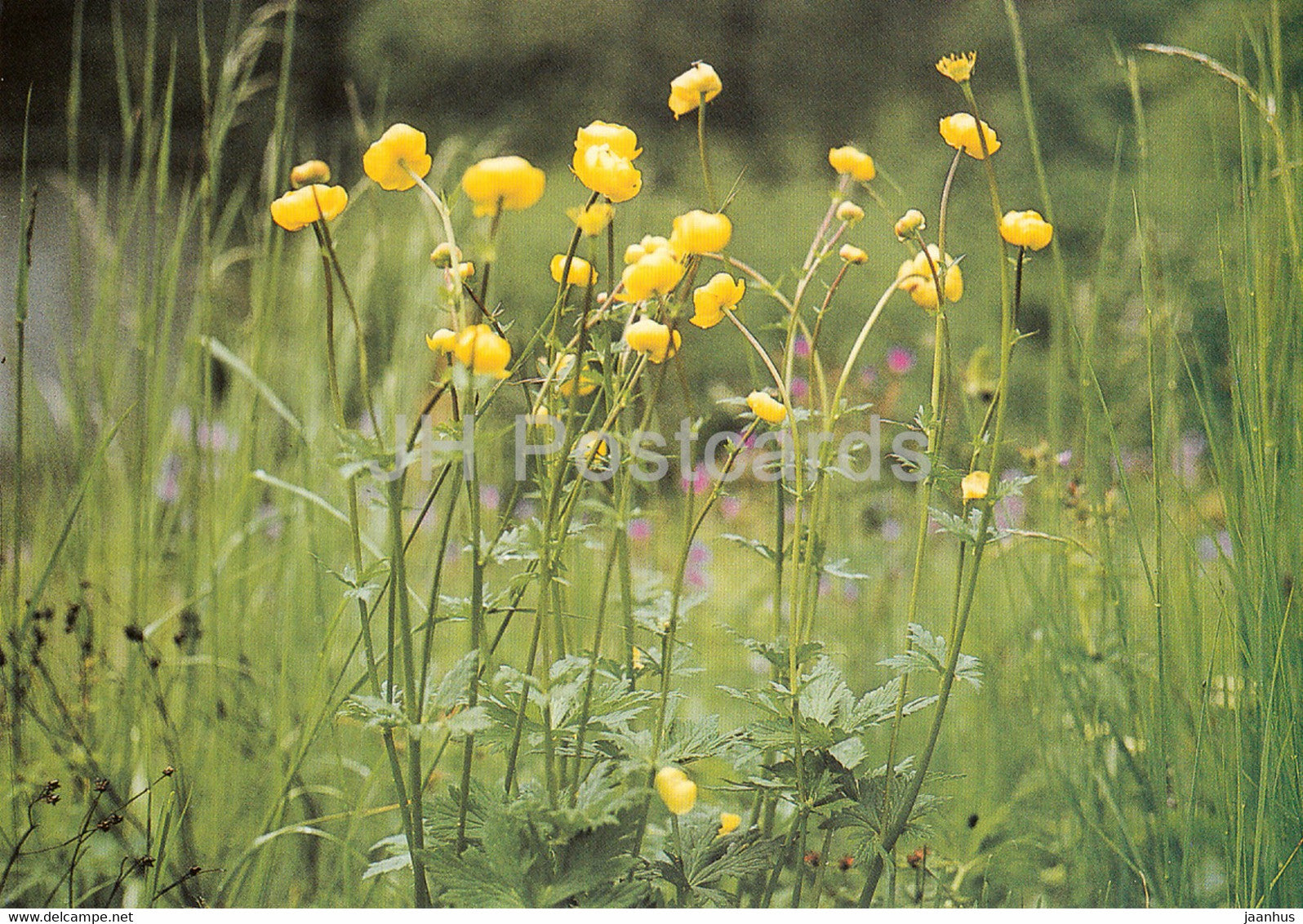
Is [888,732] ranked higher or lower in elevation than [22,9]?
lower

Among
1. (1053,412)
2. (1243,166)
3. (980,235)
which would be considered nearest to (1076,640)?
(1053,412)

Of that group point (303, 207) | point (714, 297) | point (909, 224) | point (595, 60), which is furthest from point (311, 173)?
point (595, 60)

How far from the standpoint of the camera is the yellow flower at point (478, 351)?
1.71 ft

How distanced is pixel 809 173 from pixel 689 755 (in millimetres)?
1460

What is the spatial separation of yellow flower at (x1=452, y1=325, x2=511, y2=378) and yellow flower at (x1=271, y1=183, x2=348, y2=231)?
4.6 inches

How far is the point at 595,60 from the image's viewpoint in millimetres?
1615

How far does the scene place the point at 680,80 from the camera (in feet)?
1.98

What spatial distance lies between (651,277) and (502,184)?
9 centimetres

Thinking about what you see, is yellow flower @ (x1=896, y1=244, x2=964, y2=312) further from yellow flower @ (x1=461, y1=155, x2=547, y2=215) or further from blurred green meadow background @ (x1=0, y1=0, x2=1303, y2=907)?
yellow flower @ (x1=461, y1=155, x2=547, y2=215)

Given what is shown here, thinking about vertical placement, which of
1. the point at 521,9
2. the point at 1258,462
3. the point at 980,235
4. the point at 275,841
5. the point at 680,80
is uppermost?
the point at 521,9

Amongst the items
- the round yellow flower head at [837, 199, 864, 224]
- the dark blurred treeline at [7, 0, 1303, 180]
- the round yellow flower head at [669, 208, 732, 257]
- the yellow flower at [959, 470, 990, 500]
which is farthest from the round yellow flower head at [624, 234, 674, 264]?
the dark blurred treeline at [7, 0, 1303, 180]

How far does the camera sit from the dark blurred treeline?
4.48 feet

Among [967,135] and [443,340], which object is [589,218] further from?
[967,135]

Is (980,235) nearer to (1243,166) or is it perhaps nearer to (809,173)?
(809,173)
